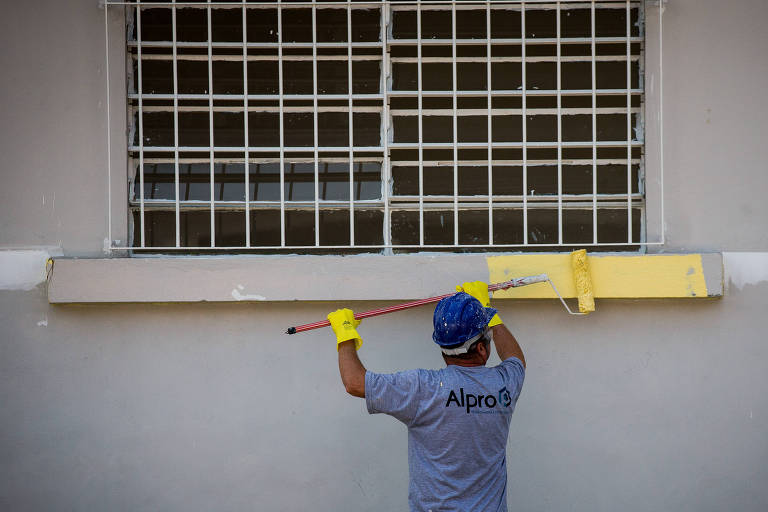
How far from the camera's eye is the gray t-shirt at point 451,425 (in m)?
2.39

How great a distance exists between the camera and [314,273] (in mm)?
3236

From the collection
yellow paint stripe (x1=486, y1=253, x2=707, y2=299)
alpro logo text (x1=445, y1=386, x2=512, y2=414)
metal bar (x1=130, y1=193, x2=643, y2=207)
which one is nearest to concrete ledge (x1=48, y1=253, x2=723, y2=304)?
yellow paint stripe (x1=486, y1=253, x2=707, y2=299)

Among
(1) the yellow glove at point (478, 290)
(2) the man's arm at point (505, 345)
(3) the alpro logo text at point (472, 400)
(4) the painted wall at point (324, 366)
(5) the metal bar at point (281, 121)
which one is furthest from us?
(5) the metal bar at point (281, 121)

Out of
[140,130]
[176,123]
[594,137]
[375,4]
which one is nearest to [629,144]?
[594,137]

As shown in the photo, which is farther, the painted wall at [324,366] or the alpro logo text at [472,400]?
the painted wall at [324,366]

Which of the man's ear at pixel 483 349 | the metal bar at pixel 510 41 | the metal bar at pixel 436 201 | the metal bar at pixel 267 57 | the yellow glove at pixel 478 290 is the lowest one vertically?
the man's ear at pixel 483 349

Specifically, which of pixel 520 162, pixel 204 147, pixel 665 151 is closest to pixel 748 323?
pixel 665 151

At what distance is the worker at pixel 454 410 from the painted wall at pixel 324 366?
87 cm

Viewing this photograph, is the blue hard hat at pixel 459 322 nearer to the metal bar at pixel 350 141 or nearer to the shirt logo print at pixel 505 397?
the shirt logo print at pixel 505 397

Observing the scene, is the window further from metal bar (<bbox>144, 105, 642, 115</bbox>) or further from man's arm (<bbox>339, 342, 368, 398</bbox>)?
man's arm (<bbox>339, 342, 368, 398</bbox>)

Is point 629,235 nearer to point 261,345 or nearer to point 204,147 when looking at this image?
point 261,345

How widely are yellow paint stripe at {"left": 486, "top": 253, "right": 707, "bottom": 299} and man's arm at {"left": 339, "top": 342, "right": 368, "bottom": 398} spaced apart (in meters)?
0.95

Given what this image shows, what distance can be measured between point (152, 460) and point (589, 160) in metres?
2.63

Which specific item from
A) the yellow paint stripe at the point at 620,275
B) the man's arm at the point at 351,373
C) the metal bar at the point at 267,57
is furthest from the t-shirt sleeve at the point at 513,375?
the metal bar at the point at 267,57
